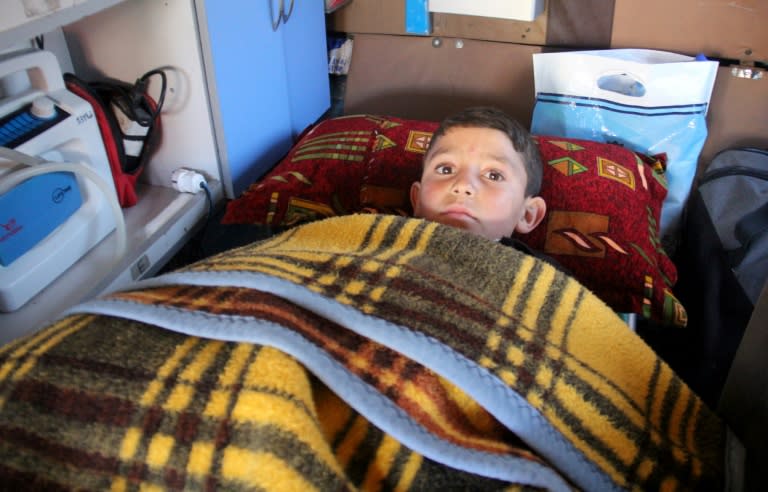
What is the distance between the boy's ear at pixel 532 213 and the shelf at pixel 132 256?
72cm

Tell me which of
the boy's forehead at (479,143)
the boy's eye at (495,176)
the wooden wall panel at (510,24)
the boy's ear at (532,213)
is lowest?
the boy's ear at (532,213)

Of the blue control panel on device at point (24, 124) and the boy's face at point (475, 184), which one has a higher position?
the blue control panel on device at point (24, 124)

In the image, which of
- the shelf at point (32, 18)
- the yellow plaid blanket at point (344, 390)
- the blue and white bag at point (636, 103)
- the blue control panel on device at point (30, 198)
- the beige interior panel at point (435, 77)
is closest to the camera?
the yellow plaid blanket at point (344, 390)

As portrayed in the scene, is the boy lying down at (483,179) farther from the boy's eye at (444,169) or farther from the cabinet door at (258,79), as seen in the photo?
the cabinet door at (258,79)

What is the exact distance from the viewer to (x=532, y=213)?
120 centimetres

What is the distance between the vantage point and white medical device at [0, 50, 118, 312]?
1045 mm

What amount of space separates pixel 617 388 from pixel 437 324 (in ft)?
0.84

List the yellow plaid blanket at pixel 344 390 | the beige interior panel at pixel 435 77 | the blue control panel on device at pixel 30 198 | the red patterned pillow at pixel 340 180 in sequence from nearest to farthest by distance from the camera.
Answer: the yellow plaid blanket at pixel 344 390 < the blue control panel on device at pixel 30 198 < the red patterned pillow at pixel 340 180 < the beige interior panel at pixel 435 77

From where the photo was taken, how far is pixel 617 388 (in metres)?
0.79

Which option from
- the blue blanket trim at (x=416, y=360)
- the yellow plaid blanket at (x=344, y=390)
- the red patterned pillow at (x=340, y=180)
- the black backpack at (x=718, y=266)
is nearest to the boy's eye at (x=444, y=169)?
the red patterned pillow at (x=340, y=180)

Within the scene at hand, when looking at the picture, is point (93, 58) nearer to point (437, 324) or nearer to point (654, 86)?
point (437, 324)

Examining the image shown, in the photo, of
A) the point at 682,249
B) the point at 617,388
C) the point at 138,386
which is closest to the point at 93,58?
the point at 138,386

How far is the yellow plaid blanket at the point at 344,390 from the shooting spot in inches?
25.0

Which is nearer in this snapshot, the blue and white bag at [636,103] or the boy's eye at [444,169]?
the boy's eye at [444,169]
